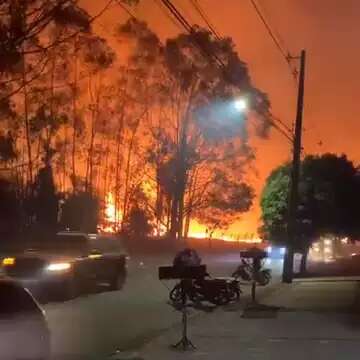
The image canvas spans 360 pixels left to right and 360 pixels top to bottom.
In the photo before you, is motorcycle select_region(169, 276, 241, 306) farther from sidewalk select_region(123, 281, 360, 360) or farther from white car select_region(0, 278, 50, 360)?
white car select_region(0, 278, 50, 360)

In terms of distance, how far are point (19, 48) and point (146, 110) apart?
123 ft

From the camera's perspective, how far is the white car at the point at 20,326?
9.29m

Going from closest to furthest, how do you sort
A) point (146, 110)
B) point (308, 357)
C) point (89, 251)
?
point (308, 357) → point (89, 251) → point (146, 110)

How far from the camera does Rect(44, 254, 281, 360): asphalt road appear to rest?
14750 mm

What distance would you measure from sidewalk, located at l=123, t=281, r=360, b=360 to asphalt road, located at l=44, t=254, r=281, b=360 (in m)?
0.59

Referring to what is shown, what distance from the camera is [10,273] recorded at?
2352 centimetres

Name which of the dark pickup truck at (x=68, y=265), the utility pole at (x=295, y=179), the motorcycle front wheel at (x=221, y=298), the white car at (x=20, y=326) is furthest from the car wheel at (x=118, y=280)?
the white car at (x=20, y=326)

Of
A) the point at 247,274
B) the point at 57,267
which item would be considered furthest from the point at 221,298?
the point at 247,274

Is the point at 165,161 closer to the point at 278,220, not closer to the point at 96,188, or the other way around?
the point at 96,188

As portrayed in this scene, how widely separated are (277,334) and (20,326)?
8.70m

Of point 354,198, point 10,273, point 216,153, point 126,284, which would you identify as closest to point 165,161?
point 216,153

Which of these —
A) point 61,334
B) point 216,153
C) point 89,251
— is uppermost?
point 216,153

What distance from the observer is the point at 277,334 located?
17172mm

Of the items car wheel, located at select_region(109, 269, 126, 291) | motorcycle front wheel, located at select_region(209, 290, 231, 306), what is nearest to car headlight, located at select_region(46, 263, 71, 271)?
motorcycle front wheel, located at select_region(209, 290, 231, 306)
